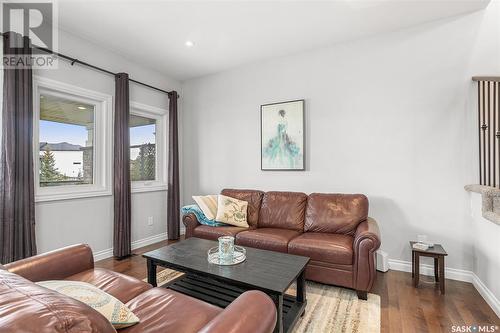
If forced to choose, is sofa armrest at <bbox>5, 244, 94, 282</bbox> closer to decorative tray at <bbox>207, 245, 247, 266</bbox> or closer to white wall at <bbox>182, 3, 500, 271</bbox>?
decorative tray at <bbox>207, 245, 247, 266</bbox>

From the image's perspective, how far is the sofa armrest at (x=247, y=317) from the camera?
865 millimetres

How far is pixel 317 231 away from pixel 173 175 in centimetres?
246

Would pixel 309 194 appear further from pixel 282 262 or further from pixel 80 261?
pixel 80 261

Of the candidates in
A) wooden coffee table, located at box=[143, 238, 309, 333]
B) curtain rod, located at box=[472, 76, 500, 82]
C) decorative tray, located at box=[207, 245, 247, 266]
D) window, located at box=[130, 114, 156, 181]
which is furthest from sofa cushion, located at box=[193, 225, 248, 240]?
curtain rod, located at box=[472, 76, 500, 82]

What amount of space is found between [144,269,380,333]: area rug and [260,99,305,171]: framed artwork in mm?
1592

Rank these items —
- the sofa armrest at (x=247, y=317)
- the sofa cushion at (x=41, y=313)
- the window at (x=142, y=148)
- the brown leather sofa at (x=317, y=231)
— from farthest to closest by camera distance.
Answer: the window at (x=142, y=148) → the brown leather sofa at (x=317, y=231) → the sofa armrest at (x=247, y=317) → the sofa cushion at (x=41, y=313)

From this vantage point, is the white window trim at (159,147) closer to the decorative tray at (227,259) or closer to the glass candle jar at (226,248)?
the decorative tray at (227,259)

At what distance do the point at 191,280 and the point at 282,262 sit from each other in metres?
0.85

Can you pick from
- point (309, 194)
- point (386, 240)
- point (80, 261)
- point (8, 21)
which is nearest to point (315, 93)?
point (309, 194)

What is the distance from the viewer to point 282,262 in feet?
6.44

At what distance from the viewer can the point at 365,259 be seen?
2.16m

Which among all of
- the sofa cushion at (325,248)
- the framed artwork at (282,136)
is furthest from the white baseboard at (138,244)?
the sofa cushion at (325,248)

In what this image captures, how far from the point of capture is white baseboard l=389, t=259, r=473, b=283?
8.35 feet

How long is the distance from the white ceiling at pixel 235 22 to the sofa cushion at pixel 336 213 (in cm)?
193
